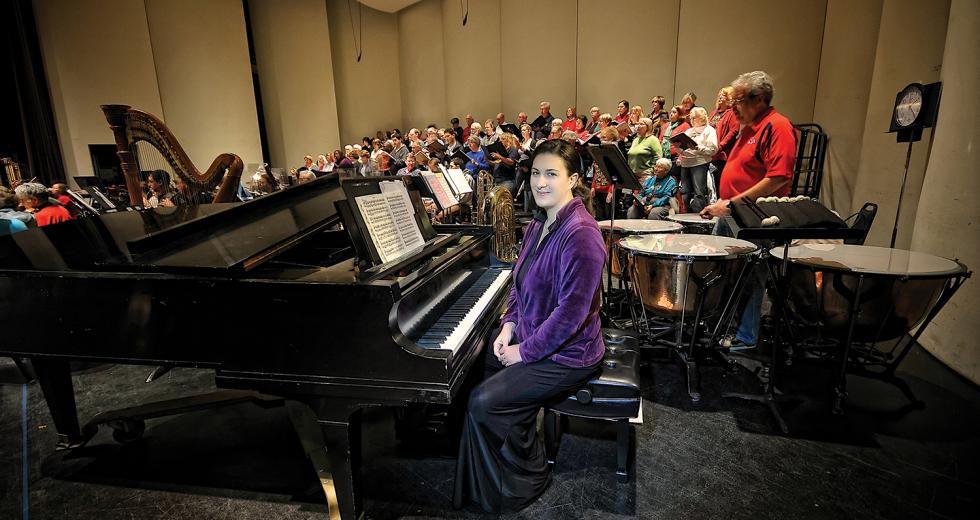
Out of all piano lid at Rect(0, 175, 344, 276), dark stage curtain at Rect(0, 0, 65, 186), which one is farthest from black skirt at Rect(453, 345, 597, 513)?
dark stage curtain at Rect(0, 0, 65, 186)

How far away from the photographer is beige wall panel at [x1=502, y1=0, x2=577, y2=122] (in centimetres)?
1027

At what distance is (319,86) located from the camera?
1246 cm

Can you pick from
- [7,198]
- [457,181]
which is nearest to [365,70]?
[7,198]

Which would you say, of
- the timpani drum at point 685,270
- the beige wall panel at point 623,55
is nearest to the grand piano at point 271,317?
the timpani drum at point 685,270

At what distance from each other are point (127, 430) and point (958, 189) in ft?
17.8

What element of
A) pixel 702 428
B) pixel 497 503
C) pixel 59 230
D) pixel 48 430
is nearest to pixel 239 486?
pixel 497 503

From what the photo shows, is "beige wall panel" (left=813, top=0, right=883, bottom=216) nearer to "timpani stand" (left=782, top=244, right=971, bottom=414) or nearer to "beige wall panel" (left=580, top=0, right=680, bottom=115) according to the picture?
"beige wall panel" (left=580, top=0, right=680, bottom=115)

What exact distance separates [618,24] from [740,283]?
328 inches

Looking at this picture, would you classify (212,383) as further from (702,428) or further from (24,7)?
(24,7)

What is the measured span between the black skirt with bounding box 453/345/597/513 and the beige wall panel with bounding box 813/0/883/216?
235 inches

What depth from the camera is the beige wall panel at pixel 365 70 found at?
13.2m

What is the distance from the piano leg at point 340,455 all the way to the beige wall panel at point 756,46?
8916mm

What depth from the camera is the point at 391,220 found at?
188 centimetres

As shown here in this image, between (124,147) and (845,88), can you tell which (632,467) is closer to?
(124,147)
